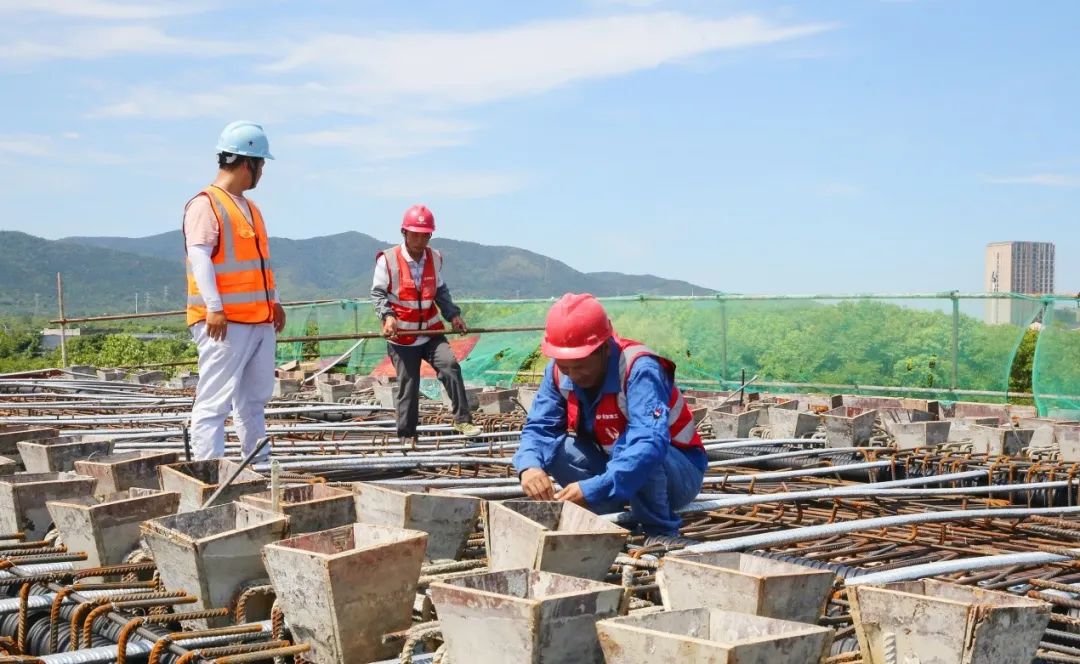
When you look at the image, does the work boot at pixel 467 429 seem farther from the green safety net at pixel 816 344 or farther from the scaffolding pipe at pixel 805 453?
the green safety net at pixel 816 344

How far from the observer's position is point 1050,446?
25.4 feet

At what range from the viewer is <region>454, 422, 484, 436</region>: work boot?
8203mm

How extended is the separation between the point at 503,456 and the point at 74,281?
204788 mm

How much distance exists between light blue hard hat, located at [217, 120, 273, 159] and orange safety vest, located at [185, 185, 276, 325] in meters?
0.22

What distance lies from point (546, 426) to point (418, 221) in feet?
11.7

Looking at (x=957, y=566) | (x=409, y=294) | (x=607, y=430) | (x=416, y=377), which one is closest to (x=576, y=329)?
(x=607, y=430)

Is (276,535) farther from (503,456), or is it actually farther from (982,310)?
(982,310)

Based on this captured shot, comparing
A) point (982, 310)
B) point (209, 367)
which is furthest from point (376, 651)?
point (982, 310)

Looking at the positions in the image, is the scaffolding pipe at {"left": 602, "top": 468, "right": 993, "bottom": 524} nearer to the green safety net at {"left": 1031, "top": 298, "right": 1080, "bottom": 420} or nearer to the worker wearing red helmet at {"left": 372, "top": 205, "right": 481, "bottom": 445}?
the worker wearing red helmet at {"left": 372, "top": 205, "right": 481, "bottom": 445}

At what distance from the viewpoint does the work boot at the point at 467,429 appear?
8.20 metres

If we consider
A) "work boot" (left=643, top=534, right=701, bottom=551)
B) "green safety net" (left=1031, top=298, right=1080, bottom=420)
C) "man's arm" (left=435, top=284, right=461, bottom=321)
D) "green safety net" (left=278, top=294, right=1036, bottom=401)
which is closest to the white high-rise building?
"green safety net" (left=278, top=294, right=1036, bottom=401)

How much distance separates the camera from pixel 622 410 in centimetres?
461

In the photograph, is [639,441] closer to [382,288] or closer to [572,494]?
[572,494]

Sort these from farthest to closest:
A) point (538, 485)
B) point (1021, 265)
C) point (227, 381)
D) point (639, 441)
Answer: point (1021, 265) < point (227, 381) < point (538, 485) < point (639, 441)
